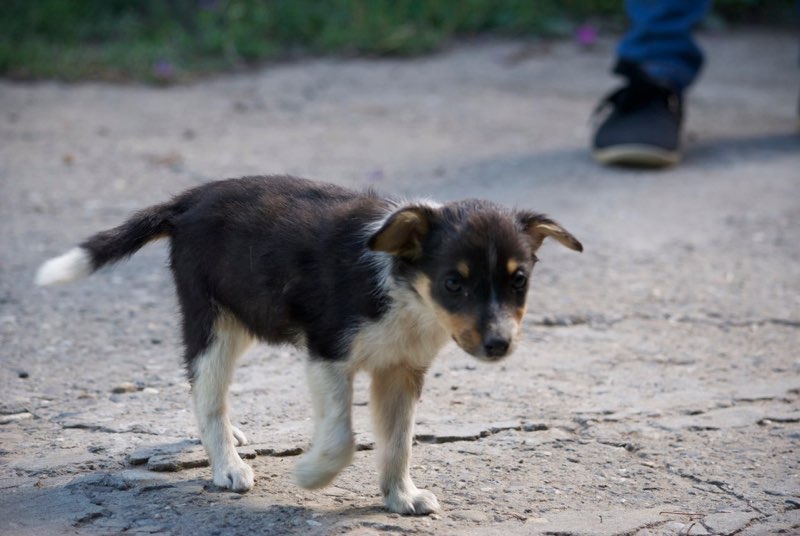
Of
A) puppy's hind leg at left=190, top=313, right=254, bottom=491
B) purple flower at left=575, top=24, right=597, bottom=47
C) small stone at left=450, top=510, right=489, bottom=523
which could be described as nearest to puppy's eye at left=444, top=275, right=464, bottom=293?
small stone at left=450, top=510, right=489, bottom=523

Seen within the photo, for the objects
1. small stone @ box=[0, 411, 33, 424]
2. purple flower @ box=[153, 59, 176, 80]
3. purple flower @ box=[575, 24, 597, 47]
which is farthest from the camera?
purple flower @ box=[575, 24, 597, 47]

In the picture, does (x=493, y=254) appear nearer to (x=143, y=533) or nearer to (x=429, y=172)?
(x=143, y=533)

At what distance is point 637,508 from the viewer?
3590 mm

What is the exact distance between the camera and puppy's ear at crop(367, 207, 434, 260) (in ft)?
10.9

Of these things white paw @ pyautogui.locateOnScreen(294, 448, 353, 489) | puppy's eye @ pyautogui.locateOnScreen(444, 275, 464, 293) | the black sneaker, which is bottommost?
white paw @ pyautogui.locateOnScreen(294, 448, 353, 489)

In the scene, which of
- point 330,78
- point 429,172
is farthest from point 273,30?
point 429,172

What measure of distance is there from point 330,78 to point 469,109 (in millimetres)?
1250

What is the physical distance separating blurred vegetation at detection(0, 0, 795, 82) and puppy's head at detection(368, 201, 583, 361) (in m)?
6.00

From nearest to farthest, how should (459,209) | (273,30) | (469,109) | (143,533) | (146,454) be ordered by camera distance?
1. (143,533)
2. (459,209)
3. (146,454)
4. (469,109)
5. (273,30)

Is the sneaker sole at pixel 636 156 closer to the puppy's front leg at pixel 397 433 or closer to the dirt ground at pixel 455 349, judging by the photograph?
the dirt ground at pixel 455 349

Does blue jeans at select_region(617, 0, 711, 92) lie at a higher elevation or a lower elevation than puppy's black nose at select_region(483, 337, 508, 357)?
higher

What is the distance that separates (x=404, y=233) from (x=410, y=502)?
82cm

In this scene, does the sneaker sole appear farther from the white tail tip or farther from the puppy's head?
the white tail tip

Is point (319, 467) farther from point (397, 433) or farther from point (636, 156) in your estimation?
point (636, 156)
